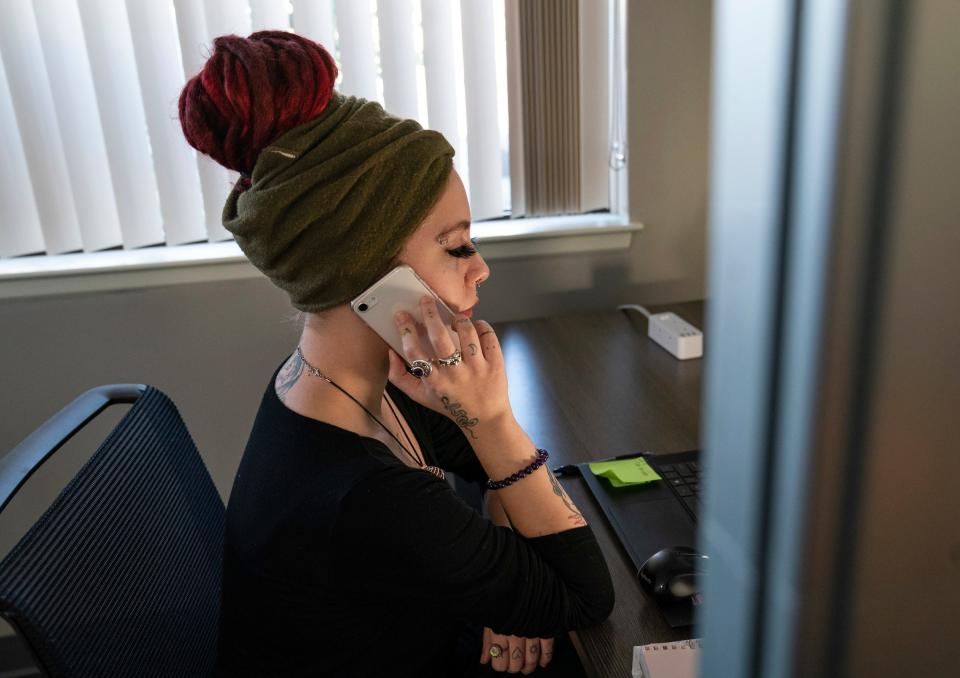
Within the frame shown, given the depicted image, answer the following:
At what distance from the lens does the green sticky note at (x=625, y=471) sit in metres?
1.05

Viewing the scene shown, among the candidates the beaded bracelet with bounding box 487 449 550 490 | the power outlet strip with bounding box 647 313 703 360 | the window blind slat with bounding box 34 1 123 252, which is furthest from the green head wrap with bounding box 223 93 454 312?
the window blind slat with bounding box 34 1 123 252

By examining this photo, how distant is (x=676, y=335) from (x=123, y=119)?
1.26m

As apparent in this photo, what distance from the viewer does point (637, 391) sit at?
4.57ft

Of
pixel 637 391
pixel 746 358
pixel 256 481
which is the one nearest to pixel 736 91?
pixel 746 358

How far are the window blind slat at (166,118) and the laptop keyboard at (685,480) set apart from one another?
1203 millimetres

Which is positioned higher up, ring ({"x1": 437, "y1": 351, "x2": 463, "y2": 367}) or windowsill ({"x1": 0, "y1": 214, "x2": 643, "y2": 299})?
ring ({"x1": 437, "y1": 351, "x2": 463, "y2": 367})

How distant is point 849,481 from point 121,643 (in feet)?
2.64

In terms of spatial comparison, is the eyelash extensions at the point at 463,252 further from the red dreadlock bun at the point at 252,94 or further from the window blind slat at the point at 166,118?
the window blind slat at the point at 166,118

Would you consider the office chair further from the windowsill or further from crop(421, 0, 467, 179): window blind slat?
crop(421, 0, 467, 179): window blind slat

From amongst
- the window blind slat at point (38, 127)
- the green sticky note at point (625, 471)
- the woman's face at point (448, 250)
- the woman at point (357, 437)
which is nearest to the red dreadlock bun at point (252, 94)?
the woman at point (357, 437)

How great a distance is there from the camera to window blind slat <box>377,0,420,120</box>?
5.59 feet

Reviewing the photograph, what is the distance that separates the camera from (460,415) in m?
0.88

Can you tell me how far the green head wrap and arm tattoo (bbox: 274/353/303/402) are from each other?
0.09 meters

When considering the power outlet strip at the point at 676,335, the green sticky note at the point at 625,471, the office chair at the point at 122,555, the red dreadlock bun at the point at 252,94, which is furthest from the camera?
the power outlet strip at the point at 676,335
